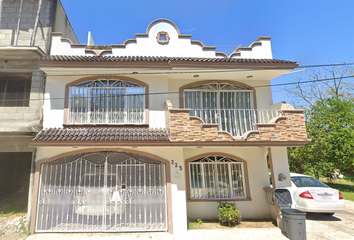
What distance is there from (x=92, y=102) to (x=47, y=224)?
443 centimetres

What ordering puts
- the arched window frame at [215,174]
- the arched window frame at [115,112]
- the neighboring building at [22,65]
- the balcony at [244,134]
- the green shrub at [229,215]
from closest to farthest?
the balcony at [244,134] → the green shrub at [229,215] → the neighboring building at [22,65] → the arched window frame at [115,112] → the arched window frame at [215,174]

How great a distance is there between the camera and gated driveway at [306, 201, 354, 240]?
598cm

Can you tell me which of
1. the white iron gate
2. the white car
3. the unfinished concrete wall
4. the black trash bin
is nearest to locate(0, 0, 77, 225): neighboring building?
the white iron gate

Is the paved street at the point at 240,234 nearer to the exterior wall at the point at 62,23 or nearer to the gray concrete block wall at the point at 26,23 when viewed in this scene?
the gray concrete block wall at the point at 26,23

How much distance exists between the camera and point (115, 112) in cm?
789

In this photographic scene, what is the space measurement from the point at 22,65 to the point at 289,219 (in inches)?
433

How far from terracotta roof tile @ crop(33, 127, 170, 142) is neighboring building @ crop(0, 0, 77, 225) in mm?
916

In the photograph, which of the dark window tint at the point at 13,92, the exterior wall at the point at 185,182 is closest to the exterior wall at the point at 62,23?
the dark window tint at the point at 13,92

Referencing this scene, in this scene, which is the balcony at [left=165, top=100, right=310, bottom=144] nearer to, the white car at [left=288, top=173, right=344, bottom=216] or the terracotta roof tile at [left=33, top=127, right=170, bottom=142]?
the terracotta roof tile at [left=33, top=127, right=170, bottom=142]

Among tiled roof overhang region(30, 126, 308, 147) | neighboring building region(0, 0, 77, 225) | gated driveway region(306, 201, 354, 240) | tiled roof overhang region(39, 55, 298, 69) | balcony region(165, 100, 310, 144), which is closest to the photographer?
gated driveway region(306, 201, 354, 240)

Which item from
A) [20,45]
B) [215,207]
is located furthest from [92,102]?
[215,207]

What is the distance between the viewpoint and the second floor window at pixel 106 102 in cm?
777

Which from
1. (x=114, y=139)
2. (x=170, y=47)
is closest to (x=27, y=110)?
(x=114, y=139)

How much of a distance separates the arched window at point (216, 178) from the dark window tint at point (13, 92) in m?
7.53
